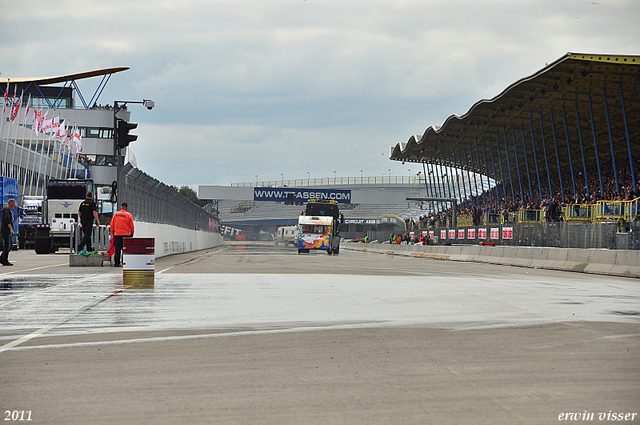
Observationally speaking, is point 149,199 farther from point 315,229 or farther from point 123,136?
point 315,229

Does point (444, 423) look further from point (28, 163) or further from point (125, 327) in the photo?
point (28, 163)

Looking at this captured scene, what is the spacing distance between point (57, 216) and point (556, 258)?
2238 centimetres

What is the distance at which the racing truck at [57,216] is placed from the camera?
34.6m

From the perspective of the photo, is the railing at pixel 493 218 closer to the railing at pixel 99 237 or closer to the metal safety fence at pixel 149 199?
the metal safety fence at pixel 149 199

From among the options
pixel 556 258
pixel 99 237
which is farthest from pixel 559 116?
pixel 99 237

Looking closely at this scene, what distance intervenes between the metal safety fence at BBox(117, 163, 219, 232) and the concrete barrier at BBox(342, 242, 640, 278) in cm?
1499

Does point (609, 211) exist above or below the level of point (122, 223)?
above

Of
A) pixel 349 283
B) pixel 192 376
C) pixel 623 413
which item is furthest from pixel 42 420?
pixel 349 283

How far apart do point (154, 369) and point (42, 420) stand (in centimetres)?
166

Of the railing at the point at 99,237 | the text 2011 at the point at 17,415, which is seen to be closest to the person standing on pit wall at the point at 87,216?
the railing at the point at 99,237

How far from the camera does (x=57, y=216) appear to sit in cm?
3531

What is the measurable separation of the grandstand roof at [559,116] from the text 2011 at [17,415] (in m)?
38.1

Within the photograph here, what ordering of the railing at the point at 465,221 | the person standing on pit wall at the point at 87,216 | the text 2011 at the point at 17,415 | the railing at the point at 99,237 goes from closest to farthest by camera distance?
the text 2011 at the point at 17,415, the person standing on pit wall at the point at 87,216, the railing at the point at 99,237, the railing at the point at 465,221

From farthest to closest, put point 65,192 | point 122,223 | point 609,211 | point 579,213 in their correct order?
point 579,213 < point 65,192 < point 609,211 < point 122,223
